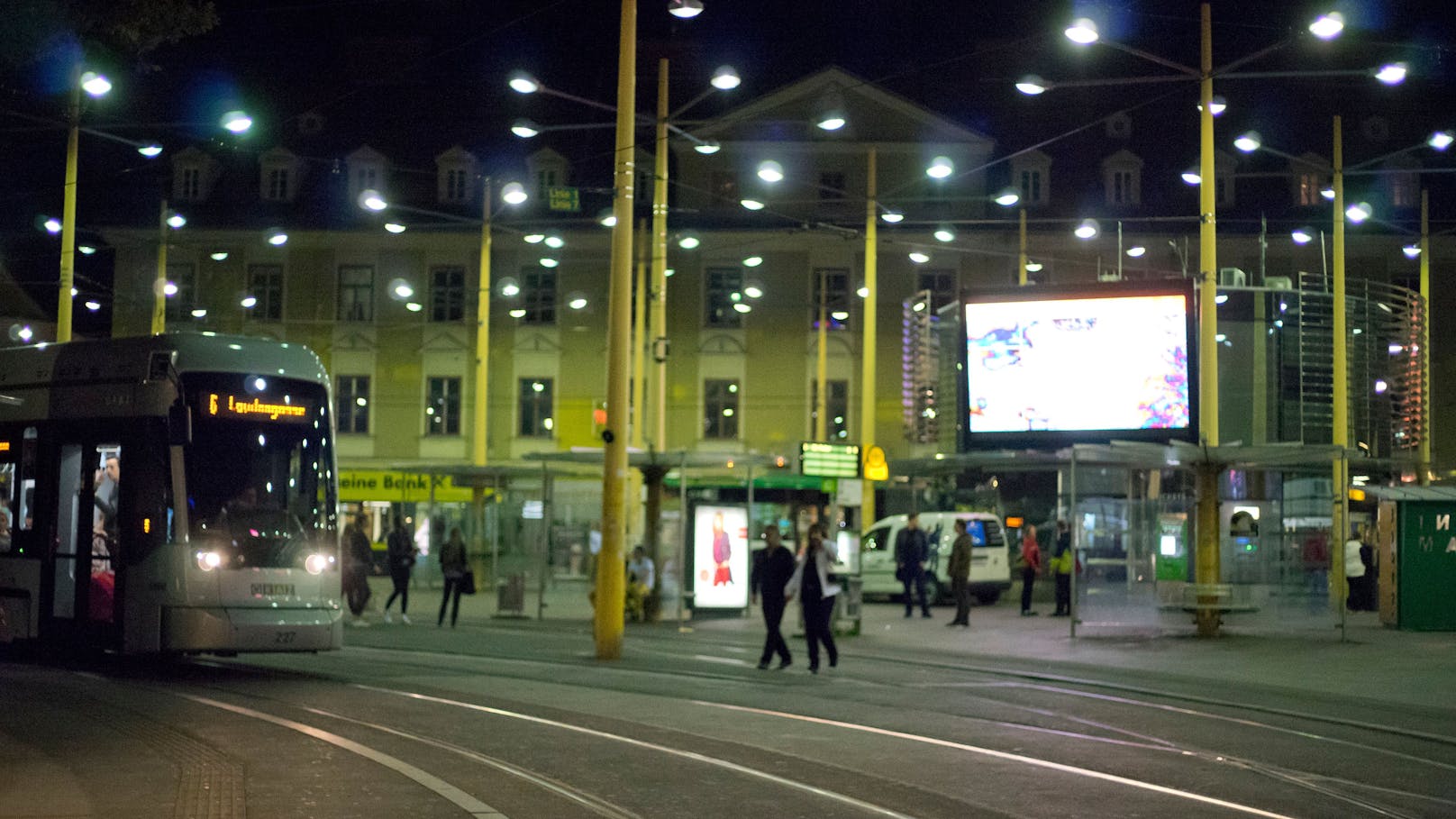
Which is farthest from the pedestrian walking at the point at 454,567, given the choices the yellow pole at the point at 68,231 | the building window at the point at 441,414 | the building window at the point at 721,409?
the building window at the point at 441,414

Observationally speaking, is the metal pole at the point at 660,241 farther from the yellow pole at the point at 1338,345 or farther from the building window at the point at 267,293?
the building window at the point at 267,293

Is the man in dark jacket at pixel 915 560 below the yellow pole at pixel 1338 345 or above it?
below

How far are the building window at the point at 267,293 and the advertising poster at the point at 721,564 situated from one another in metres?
30.5

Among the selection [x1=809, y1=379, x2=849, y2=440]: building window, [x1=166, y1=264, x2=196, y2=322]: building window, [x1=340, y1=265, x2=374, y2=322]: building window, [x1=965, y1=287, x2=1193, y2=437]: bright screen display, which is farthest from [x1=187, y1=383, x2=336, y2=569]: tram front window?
[x1=340, y1=265, x2=374, y2=322]: building window

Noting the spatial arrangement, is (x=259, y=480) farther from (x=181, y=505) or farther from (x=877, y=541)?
(x=877, y=541)

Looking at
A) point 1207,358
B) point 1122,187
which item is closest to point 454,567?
point 1207,358

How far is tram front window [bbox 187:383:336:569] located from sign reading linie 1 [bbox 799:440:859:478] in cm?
1143

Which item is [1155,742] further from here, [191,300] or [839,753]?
[191,300]

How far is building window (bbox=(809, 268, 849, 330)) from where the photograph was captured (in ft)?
178

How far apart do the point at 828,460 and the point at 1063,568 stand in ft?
17.9

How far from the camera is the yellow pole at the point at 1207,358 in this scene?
80.5ft

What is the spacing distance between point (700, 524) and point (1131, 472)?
7029 mm

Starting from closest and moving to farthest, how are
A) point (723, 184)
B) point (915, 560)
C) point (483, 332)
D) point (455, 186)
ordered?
1. point (915, 560)
2. point (483, 332)
3. point (723, 184)
4. point (455, 186)

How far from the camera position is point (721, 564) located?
2972 centimetres
